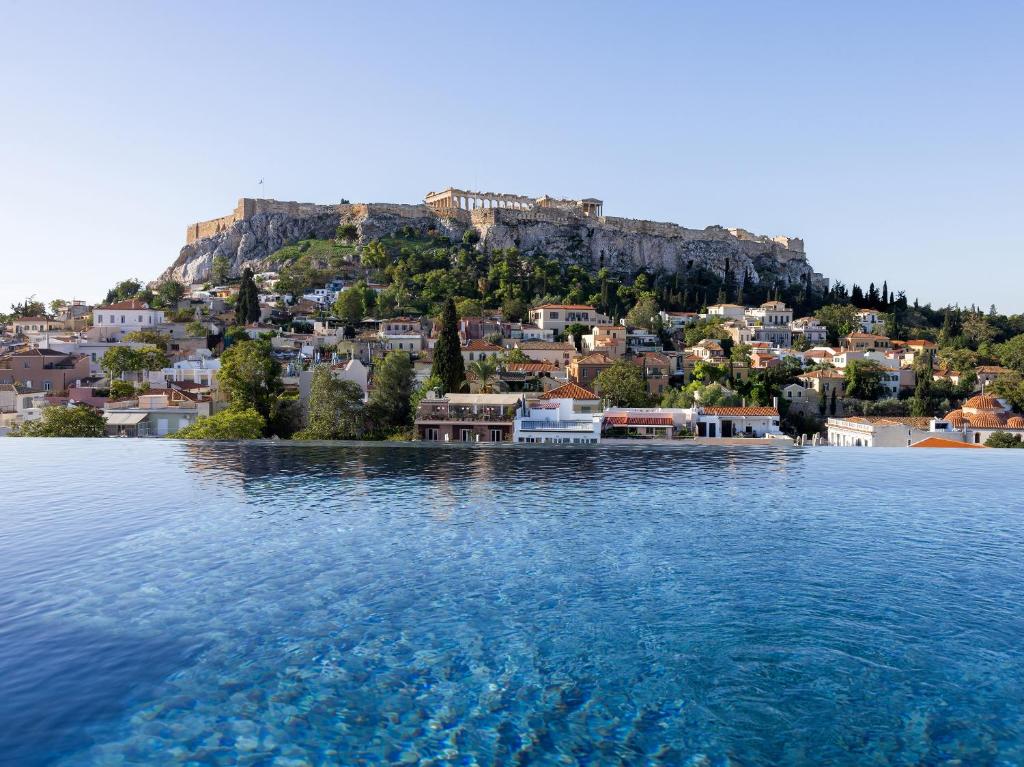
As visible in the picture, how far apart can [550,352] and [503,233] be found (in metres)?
30.1

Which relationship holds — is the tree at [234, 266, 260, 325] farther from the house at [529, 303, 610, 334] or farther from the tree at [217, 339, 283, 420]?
the tree at [217, 339, 283, 420]

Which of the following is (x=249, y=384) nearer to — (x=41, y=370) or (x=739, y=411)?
(x=41, y=370)

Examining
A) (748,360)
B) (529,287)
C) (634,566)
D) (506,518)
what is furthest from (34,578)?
(529,287)

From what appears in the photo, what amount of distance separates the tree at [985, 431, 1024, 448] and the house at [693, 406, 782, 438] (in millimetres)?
6233

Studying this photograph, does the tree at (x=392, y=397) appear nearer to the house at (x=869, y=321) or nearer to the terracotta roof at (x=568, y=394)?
the terracotta roof at (x=568, y=394)

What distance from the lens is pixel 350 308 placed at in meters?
47.6

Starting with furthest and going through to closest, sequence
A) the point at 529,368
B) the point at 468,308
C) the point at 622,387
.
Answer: the point at 468,308
the point at 529,368
the point at 622,387

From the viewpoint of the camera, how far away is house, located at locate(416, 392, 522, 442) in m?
23.2

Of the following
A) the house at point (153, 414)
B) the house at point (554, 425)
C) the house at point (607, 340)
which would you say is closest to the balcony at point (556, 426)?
the house at point (554, 425)

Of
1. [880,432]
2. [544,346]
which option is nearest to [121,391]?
[544,346]

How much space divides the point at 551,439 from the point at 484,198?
54.8 metres

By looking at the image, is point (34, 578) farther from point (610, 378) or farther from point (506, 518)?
point (610, 378)

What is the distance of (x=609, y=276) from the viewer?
215 feet

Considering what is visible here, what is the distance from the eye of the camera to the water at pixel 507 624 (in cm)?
591
